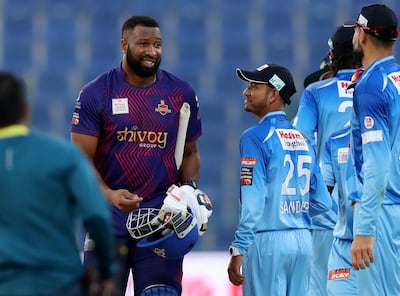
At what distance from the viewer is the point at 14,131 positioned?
14.8ft

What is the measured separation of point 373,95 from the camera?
6090mm

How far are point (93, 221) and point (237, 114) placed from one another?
13.3m

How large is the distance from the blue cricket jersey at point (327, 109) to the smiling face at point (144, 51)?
4.77 ft

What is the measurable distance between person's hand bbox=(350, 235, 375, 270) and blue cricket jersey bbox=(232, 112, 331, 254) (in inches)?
44.8

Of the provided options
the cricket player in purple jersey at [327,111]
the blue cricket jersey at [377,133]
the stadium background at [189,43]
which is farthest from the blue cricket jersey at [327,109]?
the stadium background at [189,43]

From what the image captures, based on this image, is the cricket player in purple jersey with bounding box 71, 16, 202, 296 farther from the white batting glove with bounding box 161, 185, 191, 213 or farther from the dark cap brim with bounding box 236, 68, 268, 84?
the dark cap brim with bounding box 236, 68, 268, 84

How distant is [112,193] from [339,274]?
5.32ft

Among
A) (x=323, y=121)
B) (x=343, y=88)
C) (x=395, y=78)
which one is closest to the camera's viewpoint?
(x=395, y=78)

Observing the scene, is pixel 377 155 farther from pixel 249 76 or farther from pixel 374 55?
pixel 249 76

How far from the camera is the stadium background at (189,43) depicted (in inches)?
700

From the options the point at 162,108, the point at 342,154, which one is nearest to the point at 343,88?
the point at 342,154

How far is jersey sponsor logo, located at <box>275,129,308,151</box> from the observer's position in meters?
7.29

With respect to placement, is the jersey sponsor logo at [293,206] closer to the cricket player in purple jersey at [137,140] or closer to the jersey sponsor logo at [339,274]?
the jersey sponsor logo at [339,274]

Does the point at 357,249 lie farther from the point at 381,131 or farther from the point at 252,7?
the point at 252,7
